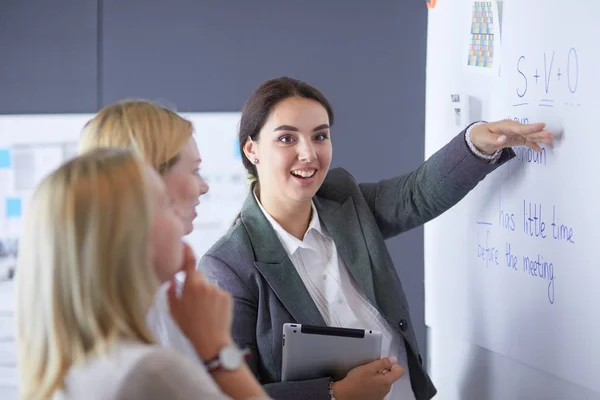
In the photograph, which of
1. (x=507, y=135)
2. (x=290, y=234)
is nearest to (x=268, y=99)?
(x=290, y=234)

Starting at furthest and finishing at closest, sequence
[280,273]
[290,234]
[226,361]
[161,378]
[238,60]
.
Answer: [238,60] → [290,234] → [280,273] → [226,361] → [161,378]

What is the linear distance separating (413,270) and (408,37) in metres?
0.96

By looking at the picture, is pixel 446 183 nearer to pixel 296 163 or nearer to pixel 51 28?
pixel 296 163

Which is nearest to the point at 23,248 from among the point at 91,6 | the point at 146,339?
the point at 146,339

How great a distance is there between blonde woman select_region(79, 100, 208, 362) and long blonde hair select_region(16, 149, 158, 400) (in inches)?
13.2

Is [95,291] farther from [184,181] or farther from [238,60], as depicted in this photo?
[238,60]

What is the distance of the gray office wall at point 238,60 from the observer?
3.19 meters

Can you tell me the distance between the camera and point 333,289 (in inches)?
82.1

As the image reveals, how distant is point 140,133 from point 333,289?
86cm

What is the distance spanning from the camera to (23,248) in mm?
1049

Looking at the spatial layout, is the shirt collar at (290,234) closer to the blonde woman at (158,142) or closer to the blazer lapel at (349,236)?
the blazer lapel at (349,236)

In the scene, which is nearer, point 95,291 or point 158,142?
point 95,291

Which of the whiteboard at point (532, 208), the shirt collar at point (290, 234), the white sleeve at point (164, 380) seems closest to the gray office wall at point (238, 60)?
the whiteboard at point (532, 208)

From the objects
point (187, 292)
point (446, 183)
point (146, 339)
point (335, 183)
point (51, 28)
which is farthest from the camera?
point (51, 28)
